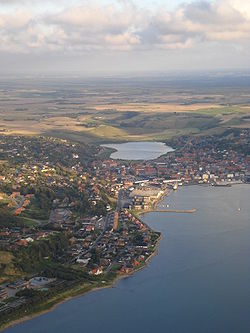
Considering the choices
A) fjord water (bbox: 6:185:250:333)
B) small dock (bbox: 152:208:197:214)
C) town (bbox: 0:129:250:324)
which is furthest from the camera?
small dock (bbox: 152:208:197:214)

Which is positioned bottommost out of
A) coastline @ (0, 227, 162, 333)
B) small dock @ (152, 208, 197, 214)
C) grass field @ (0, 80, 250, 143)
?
coastline @ (0, 227, 162, 333)

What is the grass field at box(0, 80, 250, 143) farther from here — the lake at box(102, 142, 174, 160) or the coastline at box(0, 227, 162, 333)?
the coastline at box(0, 227, 162, 333)

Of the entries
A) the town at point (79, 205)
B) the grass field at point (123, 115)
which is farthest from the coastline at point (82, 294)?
the grass field at point (123, 115)

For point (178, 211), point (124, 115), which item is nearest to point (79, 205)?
point (178, 211)

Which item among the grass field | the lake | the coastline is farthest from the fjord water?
the grass field

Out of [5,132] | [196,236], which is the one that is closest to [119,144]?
[5,132]

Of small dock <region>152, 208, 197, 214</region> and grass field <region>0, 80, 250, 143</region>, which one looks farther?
grass field <region>0, 80, 250, 143</region>

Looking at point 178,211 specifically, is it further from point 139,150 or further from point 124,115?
point 124,115
